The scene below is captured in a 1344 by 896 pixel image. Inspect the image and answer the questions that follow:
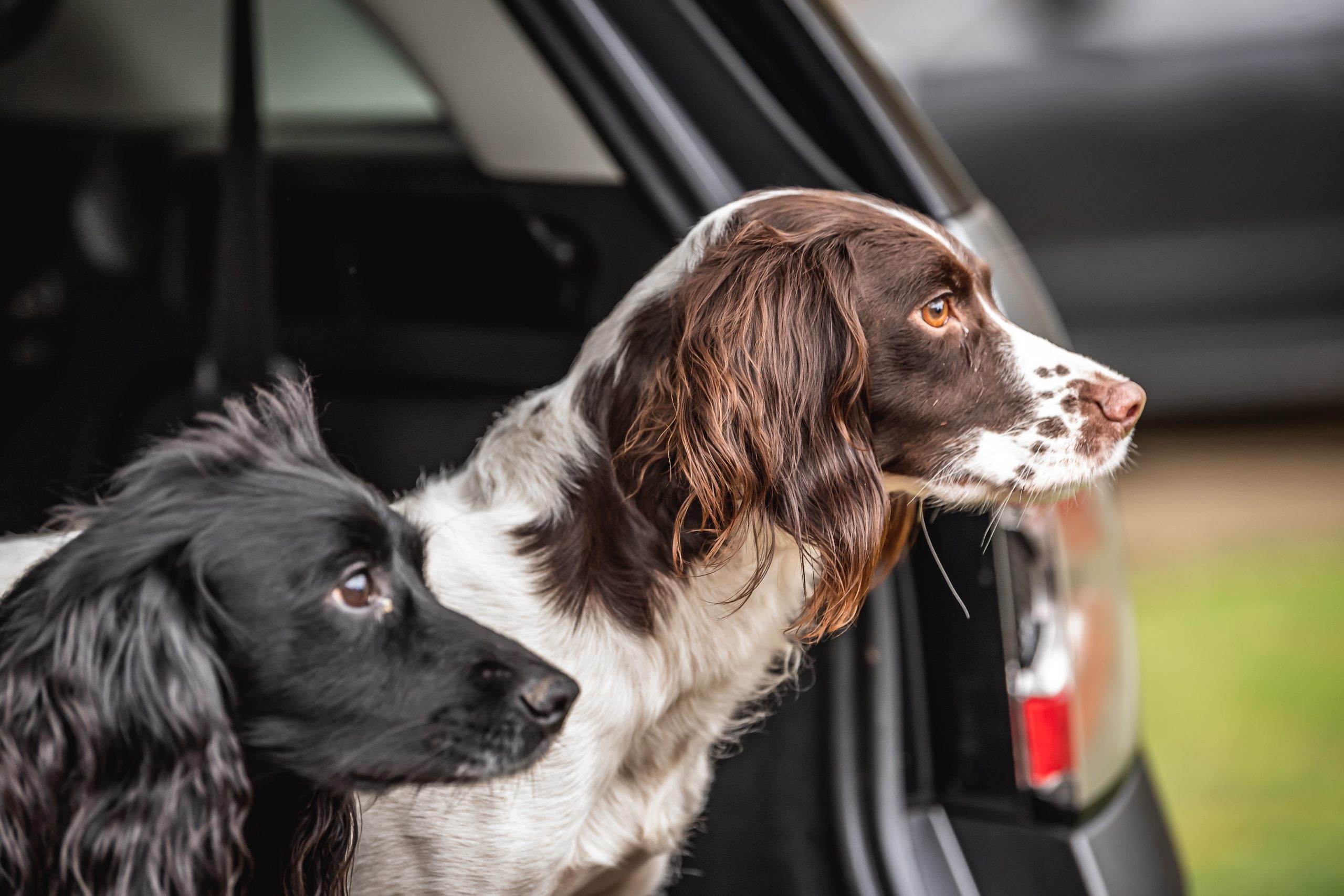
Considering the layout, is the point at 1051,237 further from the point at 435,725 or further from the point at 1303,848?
the point at 435,725

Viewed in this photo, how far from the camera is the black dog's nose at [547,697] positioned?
1478 millimetres

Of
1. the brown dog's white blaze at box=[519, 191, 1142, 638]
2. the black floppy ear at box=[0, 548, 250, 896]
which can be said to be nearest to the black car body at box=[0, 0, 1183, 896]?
the brown dog's white blaze at box=[519, 191, 1142, 638]

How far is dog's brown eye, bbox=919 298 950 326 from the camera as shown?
1.79 metres

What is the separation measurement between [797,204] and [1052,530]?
23.5 inches

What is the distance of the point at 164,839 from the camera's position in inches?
51.7

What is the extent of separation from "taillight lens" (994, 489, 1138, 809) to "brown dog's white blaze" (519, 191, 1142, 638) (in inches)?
6.6

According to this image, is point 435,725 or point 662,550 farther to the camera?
point 662,550

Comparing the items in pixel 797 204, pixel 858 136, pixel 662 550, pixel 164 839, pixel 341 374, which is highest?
pixel 858 136

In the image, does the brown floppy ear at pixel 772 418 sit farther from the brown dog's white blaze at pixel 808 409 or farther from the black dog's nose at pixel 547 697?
the black dog's nose at pixel 547 697

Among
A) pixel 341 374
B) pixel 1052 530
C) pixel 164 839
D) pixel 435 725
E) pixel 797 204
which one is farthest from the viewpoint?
pixel 341 374

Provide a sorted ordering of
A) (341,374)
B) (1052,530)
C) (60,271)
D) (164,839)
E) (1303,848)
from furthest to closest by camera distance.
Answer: (1303,848) → (60,271) → (341,374) → (1052,530) → (164,839)

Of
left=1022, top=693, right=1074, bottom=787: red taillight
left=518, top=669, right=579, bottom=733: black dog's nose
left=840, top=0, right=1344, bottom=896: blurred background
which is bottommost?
left=518, top=669, right=579, bottom=733: black dog's nose

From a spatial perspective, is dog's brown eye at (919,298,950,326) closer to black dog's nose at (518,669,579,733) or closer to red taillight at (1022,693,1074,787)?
red taillight at (1022,693,1074,787)

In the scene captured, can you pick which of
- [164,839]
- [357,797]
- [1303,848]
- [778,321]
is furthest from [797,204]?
[1303,848]
